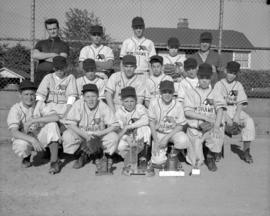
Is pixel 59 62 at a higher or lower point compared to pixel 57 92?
higher

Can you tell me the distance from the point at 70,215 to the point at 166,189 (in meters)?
1.30

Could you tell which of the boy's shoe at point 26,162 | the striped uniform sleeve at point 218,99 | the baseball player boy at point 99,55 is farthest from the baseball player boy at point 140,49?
the boy's shoe at point 26,162

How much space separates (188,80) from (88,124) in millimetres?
1828

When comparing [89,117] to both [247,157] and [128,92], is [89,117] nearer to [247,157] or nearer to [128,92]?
[128,92]

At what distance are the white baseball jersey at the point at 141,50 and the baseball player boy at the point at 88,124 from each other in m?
1.42

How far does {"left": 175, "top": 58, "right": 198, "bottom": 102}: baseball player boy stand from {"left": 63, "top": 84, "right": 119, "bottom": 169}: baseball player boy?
3.99ft

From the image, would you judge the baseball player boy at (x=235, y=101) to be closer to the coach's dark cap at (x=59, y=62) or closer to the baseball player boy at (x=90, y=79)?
the baseball player boy at (x=90, y=79)

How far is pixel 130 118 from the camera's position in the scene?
5277 millimetres

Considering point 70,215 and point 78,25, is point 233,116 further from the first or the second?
point 78,25

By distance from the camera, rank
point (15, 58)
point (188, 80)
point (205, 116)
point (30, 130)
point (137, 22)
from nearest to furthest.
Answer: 1. point (30, 130)
2. point (205, 116)
3. point (188, 80)
4. point (137, 22)
5. point (15, 58)

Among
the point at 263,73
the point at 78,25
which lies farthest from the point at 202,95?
the point at 78,25

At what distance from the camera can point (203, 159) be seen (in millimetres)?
5293

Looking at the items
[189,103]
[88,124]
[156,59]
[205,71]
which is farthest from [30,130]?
[205,71]

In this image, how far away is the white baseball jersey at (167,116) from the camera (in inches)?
207
